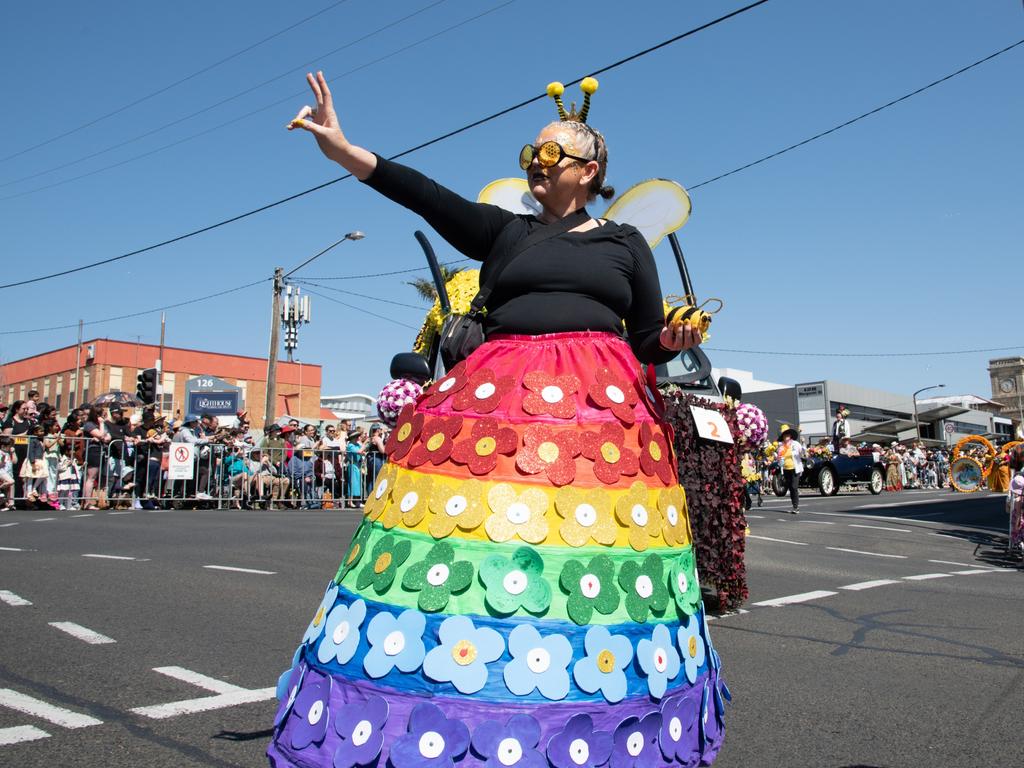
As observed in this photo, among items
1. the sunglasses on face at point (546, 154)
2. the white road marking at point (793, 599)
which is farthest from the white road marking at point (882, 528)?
the sunglasses on face at point (546, 154)

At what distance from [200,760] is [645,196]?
2702 millimetres

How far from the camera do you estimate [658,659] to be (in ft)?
6.64

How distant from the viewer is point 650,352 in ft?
8.65

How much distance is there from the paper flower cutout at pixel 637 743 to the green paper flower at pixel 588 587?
25 cm

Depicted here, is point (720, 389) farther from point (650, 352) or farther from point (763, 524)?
point (763, 524)

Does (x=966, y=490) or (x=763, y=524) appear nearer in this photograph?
(x=763, y=524)

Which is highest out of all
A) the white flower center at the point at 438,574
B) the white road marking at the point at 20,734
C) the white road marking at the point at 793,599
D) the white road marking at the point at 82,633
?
the white flower center at the point at 438,574

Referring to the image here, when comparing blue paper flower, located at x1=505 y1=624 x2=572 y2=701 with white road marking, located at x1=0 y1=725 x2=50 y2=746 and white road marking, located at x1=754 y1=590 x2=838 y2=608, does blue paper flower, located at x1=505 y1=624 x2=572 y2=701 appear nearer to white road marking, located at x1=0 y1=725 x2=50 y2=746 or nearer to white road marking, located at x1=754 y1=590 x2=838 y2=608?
white road marking, located at x1=0 y1=725 x2=50 y2=746

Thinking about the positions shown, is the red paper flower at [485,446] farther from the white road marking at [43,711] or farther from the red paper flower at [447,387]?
the white road marking at [43,711]

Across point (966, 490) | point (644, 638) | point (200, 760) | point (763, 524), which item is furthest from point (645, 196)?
point (966, 490)

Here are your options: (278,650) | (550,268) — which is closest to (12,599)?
(278,650)

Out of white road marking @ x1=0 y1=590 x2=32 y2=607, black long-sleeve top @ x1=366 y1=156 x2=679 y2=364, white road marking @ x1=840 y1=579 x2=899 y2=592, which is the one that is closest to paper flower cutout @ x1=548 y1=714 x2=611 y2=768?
black long-sleeve top @ x1=366 y1=156 x2=679 y2=364

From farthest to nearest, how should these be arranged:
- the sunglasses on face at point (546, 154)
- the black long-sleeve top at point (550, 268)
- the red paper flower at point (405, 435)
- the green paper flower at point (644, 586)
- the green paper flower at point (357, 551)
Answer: the sunglasses on face at point (546, 154), the black long-sleeve top at point (550, 268), the red paper flower at point (405, 435), the green paper flower at point (357, 551), the green paper flower at point (644, 586)

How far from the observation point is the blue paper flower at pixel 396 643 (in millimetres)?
1897
